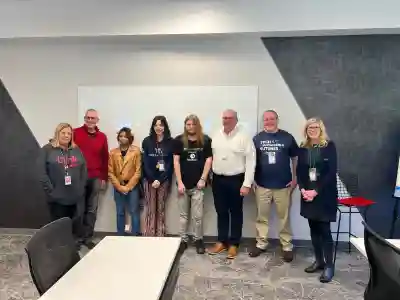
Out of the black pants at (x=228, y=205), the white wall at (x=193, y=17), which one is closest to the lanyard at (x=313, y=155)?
the black pants at (x=228, y=205)

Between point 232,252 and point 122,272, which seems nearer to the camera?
point 122,272

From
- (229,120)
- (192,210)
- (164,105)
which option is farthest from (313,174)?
(164,105)

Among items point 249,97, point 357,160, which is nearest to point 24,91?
point 249,97

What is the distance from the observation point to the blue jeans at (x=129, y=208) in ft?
15.0

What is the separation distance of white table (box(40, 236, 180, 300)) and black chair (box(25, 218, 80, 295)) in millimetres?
89

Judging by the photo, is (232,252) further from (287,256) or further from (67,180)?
(67,180)

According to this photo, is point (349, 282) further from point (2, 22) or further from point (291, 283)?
point (2, 22)

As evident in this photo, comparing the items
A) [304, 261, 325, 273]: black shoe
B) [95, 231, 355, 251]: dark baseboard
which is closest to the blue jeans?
[95, 231, 355, 251]: dark baseboard

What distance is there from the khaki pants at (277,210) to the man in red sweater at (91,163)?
1.93 m

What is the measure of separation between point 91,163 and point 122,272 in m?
2.74

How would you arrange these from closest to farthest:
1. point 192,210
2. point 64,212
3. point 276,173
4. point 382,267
Result: 1. point 382,267
2. point 64,212
3. point 276,173
4. point 192,210

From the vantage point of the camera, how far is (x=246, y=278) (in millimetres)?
3611

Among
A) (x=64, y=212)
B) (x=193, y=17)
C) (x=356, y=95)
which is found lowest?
(x=64, y=212)

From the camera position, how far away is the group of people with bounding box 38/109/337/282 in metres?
3.80
